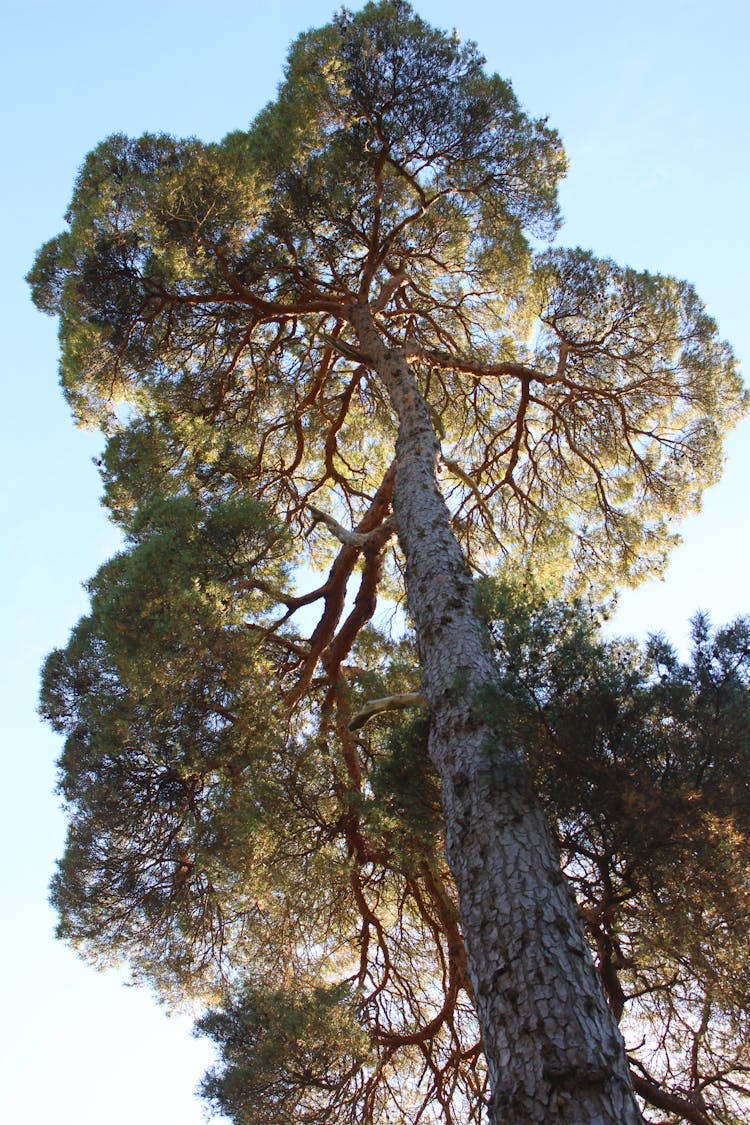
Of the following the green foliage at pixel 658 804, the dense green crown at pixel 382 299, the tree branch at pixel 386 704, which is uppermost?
the dense green crown at pixel 382 299

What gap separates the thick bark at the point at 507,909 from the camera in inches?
103

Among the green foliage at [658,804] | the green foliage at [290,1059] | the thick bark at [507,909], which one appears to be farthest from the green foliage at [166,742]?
the green foliage at [658,804]

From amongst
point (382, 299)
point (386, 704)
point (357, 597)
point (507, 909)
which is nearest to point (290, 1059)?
point (386, 704)

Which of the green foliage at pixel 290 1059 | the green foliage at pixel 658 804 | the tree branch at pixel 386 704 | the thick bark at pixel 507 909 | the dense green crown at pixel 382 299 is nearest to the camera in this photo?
the thick bark at pixel 507 909

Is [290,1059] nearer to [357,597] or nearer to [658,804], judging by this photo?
[658,804]

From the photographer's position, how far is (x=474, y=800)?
361cm

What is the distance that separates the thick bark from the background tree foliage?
0.25m

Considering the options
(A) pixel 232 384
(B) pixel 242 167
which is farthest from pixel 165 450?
(B) pixel 242 167

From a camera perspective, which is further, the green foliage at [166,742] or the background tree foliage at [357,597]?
the green foliage at [166,742]

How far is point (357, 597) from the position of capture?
7484mm

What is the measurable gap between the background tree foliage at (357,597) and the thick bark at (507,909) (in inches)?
9.9

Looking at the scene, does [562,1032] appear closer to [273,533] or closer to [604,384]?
[273,533]

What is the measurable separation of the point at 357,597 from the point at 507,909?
4518 millimetres

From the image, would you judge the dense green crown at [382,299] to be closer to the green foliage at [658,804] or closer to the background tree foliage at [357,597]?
the background tree foliage at [357,597]
